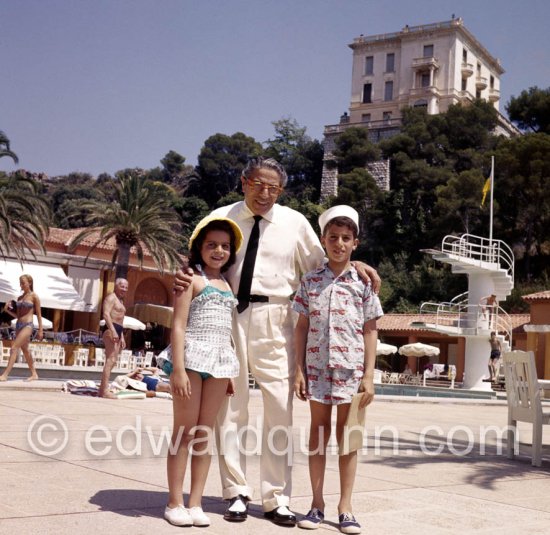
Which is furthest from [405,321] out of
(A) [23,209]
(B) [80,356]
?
(B) [80,356]

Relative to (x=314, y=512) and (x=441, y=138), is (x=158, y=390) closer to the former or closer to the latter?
(x=314, y=512)

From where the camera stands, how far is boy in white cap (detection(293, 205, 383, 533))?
Answer: 389 centimetres

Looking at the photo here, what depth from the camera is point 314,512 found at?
3.78 m

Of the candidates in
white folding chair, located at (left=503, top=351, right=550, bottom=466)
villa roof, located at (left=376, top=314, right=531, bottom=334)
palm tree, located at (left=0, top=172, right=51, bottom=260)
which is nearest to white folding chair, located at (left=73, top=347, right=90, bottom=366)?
palm tree, located at (left=0, top=172, right=51, bottom=260)

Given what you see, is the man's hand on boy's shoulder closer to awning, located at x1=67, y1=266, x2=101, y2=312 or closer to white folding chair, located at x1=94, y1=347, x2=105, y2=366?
white folding chair, located at x1=94, y1=347, x2=105, y2=366

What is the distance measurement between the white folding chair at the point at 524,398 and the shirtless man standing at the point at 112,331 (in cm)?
505

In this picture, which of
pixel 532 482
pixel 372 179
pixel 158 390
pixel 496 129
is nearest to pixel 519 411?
pixel 532 482

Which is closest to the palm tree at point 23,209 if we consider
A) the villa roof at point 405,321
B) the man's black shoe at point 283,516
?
the villa roof at point 405,321

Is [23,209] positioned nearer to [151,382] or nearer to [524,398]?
[151,382]

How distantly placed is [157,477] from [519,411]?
3528 millimetres

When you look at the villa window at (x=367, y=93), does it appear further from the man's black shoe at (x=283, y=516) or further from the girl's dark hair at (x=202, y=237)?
the man's black shoe at (x=283, y=516)

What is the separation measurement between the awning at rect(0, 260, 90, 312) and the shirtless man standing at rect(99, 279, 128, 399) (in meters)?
18.8

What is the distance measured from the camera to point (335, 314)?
3.95 metres

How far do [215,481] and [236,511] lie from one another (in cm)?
111
